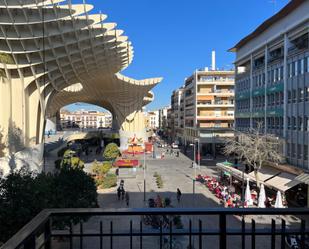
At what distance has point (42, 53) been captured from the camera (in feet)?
107

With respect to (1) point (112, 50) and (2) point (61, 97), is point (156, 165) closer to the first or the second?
(1) point (112, 50)

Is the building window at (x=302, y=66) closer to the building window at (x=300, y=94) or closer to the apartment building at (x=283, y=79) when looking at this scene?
the apartment building at (x=283, y=79)

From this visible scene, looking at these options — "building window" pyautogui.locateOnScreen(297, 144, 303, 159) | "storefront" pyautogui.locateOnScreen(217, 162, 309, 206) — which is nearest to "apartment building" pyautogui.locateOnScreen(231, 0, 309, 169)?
"building window" pyautogui.locateOnScreen(297, 144, 303, 159)

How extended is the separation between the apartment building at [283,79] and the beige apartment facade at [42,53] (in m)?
14.6

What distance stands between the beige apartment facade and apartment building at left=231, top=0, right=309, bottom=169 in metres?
14.6

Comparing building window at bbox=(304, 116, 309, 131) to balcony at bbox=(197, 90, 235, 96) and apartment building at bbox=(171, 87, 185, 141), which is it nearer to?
balcony at bbox=(197, 90, 235, 96)

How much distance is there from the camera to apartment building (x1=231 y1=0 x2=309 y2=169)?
2650 cm

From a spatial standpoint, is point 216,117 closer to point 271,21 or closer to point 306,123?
point 271,21

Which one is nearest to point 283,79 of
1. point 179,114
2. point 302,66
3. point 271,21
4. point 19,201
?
point 302,66

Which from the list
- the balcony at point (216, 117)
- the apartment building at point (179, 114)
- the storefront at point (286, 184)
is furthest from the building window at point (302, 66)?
the apartment building at point (179, 114)

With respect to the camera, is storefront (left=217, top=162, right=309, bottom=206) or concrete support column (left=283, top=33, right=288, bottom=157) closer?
storefront (left=217, top=162, right=309, bottom=206)

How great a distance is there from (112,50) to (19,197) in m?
26.0

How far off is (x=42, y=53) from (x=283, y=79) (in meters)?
22.8

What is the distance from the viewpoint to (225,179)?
36.5 meters
